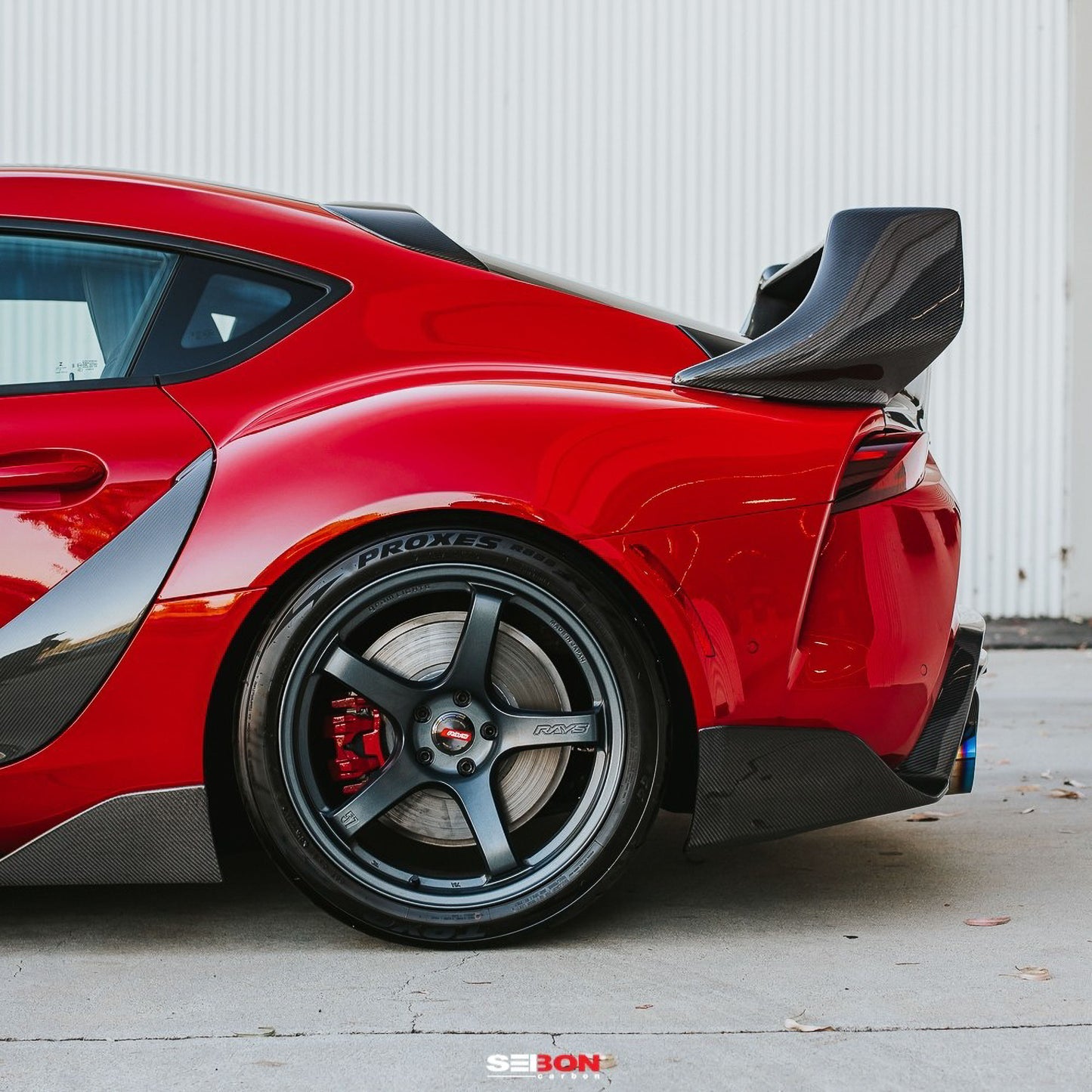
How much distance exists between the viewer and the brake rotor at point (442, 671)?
8.22 feet

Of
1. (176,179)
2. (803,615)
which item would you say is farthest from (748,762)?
(176,179)

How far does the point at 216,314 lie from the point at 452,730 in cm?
91

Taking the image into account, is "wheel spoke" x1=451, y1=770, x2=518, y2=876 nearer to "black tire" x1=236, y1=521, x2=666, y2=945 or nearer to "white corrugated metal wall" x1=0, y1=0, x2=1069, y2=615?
"black tire" x1=236, y1=521, x2=666, y2=945

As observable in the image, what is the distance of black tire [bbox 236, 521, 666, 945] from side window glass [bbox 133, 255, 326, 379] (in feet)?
1.56

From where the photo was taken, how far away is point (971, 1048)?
6.62 ft

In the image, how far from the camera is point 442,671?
2.50 meters

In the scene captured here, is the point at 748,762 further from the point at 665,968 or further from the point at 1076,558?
the point at 1076,558

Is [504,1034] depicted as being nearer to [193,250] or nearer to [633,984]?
[633,984]

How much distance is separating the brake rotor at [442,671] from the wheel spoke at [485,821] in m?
0.05

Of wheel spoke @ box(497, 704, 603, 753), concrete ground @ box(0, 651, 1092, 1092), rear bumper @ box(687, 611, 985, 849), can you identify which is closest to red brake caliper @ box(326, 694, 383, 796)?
wheel spoke @ box(497, 704, 603, 753)

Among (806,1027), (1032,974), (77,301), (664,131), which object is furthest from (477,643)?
(664,131)

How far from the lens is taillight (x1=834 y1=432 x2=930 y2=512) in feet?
8.07

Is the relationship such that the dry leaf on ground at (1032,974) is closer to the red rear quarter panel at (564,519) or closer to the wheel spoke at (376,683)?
the red rear quarter panel at (564,519)

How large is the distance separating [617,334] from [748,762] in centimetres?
87
